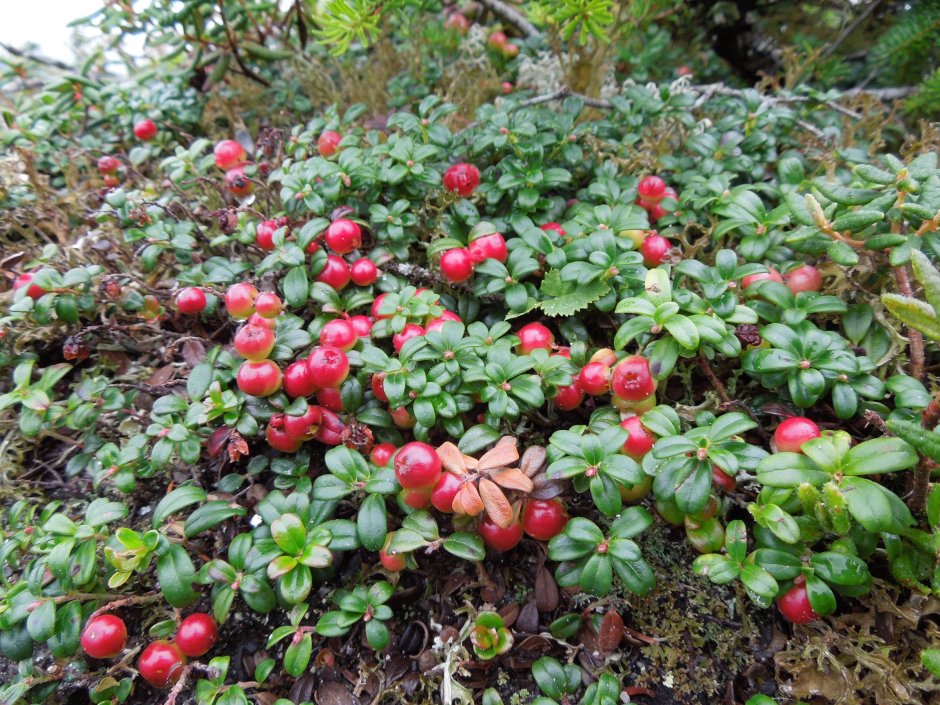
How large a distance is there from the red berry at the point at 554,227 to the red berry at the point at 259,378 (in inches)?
48.0

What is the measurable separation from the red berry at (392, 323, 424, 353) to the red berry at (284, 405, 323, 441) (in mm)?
355

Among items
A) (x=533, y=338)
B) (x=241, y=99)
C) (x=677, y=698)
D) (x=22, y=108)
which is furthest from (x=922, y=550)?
(x=22, y=108)

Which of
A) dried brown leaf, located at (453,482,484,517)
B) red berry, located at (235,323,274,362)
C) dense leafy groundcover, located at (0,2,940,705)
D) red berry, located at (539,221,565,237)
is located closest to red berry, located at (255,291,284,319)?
dense leafy groundcover, located at (0,2,940,705)

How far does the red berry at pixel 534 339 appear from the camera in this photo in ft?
6.64

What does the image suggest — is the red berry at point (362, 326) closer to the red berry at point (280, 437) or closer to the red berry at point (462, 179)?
the red berry at point (280, 437)

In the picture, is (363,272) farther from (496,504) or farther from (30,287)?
(30,287)

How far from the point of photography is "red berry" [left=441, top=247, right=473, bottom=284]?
7.11ft

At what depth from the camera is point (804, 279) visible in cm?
202

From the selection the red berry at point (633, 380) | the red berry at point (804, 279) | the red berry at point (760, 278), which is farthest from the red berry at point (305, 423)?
the red berry at point (804, 279)

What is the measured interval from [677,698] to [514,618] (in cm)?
52

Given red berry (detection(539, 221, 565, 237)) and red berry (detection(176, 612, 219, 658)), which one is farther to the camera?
red berry (detection(539, 221, 565, 237))

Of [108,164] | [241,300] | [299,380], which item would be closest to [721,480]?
[299,380]

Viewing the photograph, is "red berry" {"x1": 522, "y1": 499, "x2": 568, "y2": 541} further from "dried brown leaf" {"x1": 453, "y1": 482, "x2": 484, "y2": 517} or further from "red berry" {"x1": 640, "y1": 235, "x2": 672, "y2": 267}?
"red berry" {"x1": 640, "y1": 235, "x2": 672, "y2": 267}

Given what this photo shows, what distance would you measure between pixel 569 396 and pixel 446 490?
55cm
